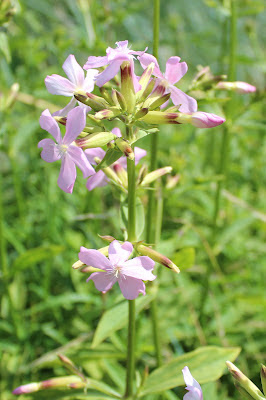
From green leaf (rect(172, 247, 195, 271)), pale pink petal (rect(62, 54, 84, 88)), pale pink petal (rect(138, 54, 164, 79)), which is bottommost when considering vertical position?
green leaf (rect(172, 247, 195, 271))

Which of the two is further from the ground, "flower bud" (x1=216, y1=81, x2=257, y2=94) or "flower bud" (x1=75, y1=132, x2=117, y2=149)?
"flower bud" (x1=216, y1=81, x2=257, y2=94)

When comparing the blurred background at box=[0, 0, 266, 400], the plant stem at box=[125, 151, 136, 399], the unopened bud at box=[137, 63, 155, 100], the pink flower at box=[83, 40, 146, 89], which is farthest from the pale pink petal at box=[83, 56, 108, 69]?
the blurred background at box=[0, 0, 266, 400]

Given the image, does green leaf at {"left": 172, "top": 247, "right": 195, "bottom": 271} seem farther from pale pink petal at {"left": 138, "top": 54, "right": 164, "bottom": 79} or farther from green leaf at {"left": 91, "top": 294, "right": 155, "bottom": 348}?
pale pink petal at {"left": 138, "top": 54, "right": 164, "bottom": 79}

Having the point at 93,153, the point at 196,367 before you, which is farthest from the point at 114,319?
the point at 93,153

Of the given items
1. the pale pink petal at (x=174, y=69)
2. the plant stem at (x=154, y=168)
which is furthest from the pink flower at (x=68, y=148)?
the plant stem at (x=154, y=168)

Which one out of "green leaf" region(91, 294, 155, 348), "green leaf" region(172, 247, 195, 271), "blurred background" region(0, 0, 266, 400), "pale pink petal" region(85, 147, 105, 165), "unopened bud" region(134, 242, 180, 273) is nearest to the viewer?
"unopened bud" region(134, 242, 180, 273)

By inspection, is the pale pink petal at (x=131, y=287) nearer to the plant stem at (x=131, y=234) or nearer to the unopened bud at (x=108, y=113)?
the plant stem at (x=131, y=234)

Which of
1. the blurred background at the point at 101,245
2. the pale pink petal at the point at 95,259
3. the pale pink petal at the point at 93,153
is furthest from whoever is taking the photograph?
the blurred background at the point at 101,245
